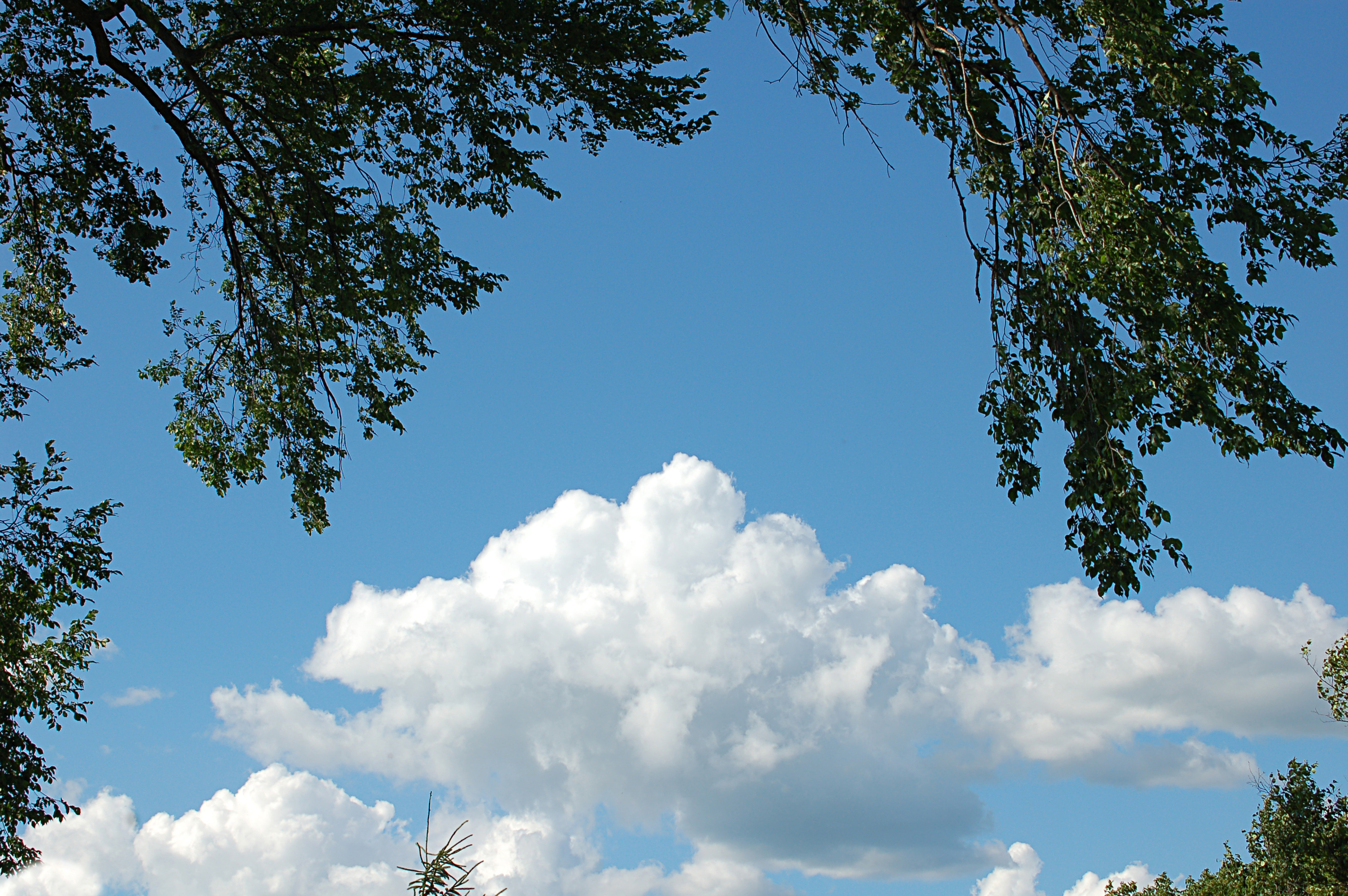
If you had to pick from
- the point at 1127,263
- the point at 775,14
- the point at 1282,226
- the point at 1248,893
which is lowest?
the point at 1248,893

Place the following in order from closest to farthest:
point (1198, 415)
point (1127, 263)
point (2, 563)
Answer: point (1127, 263) → point (1198, 415) → point (2, 563)

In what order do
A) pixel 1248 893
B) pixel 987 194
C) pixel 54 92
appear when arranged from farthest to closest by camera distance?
pixel 1248 893, pixel 54 92, pixel 987 194

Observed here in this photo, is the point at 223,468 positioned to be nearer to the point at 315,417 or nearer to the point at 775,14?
the point at 315,417

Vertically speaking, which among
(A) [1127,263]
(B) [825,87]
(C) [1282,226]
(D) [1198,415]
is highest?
(B) [825,87]

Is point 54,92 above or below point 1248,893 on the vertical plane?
above

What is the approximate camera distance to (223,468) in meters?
13.5

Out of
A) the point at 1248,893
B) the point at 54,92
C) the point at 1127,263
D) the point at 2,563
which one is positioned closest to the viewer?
the point at 1127,263

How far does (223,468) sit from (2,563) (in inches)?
105

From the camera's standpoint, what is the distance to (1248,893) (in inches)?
1155

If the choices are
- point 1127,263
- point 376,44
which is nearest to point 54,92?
point 376,44

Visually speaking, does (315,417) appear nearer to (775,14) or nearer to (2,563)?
(2,563)

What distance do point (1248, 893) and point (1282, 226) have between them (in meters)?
27.6

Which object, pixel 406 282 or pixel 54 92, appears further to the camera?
pixel 54 92

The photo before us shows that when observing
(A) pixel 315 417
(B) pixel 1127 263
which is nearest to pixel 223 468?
Answer: (A) pixel 315 417
